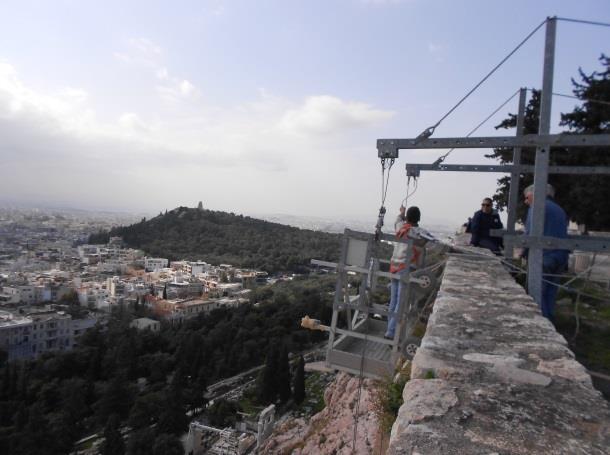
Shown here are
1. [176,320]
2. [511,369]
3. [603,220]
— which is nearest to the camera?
[511,369]

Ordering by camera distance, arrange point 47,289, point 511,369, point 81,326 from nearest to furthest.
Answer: point 511,369, point 81,326, point 47,289

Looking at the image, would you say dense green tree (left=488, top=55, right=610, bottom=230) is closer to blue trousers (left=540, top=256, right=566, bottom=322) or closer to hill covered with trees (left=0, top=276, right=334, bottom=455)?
blue trousers (left=540, top=256, right=566, bottom=322)

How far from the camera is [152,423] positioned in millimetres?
24656

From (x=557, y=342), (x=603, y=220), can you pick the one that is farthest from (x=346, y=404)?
(x=603, y=220)

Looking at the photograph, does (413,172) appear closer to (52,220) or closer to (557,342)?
(557,342)

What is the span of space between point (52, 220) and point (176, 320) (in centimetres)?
9816

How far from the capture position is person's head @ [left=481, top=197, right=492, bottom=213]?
6092 mm

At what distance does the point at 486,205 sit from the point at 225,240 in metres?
83.9

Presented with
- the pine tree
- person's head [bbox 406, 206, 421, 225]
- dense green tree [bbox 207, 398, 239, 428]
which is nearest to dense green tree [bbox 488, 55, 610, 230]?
person's head [bbox 406, 206, 421, 225]

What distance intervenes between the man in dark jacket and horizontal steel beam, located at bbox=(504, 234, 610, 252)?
288 centimetres

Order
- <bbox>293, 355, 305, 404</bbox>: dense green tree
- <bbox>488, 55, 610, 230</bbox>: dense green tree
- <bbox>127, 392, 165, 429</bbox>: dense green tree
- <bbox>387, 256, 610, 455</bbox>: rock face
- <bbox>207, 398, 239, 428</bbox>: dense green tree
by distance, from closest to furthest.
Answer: <bbox>387, 256, 610, 455</bbox>: rock face
<bbox>488, 55, 610, 230</bbox>: dense green tree
<bbox>127, 392, 165, 429</bbox>: dense green tree
<bbox>207, 398, 239, 428</bbox>: dense green tree
<bbox>293, 355, 305, 404</bbox>: dense green tree

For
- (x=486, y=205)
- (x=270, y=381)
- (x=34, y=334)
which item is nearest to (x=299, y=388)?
(x=270, y=381)

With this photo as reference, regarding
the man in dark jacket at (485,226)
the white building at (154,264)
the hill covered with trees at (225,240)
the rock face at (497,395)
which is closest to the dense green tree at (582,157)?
the man in dark jacket at (485,226)

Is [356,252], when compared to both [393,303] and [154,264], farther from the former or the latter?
[154,264]
